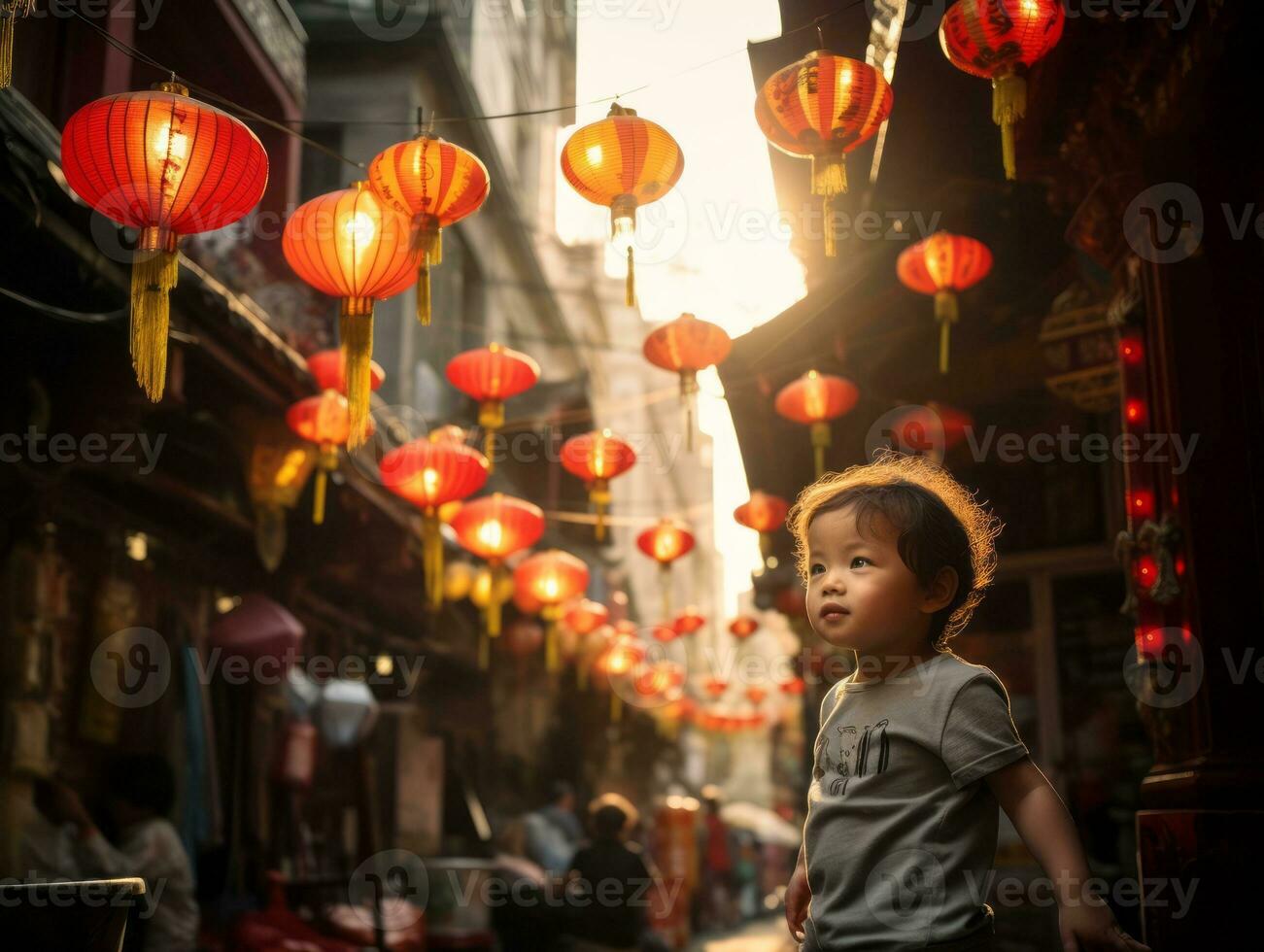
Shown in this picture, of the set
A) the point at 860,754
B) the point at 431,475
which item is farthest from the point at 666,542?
the point at 860,754

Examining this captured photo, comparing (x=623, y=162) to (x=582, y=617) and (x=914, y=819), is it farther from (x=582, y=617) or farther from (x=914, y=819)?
(x=582, y=617)

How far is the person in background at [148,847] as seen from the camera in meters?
6.91

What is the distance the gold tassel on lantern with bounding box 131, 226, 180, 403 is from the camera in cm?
508

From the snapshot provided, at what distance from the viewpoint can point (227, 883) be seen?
9.46m

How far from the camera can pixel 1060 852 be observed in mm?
2607

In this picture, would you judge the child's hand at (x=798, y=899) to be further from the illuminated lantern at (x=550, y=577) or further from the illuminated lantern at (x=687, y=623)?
the illuminated lantern at (x=687, y=623)

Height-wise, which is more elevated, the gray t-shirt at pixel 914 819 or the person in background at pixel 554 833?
the gray t-shirt at pixel 914 819

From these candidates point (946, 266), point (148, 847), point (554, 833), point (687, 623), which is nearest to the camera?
point (148, 847)

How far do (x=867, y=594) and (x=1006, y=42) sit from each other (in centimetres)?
318

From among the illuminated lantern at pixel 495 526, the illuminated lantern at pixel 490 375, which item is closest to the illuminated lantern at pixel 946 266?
the illuminated lantern at pixel 490 375

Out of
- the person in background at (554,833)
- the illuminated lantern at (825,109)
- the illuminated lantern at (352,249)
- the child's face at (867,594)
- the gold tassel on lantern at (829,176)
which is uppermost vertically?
the illuminated lantern at (825,109)

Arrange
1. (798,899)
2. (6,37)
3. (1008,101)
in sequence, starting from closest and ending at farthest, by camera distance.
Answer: (798,899) < (6,37) < (1008,101)

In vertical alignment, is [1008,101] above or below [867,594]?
above

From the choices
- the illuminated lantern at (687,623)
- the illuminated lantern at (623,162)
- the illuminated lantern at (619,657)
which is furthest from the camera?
the illuminated lantern at (687,623)
